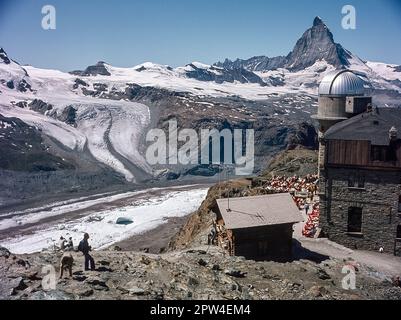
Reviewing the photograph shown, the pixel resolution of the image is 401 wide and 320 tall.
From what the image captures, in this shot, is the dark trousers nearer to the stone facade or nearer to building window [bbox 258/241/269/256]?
building window [bbox 258/241/269/256]

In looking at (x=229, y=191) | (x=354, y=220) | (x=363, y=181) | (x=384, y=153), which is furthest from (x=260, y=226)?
(x=229, y=191)

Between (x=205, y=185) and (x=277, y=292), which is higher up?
(x=277, y=292)

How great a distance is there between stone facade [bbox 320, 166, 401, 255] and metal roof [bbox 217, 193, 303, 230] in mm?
4910

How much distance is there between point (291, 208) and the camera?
23.8m

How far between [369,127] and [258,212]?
9119 millimetres

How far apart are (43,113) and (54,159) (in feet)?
213

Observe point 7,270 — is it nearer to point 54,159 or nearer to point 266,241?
point 266,241

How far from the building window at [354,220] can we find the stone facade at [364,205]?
0.19m

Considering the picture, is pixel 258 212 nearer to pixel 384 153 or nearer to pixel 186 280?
pixel 186 280

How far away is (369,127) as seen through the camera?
27672mm

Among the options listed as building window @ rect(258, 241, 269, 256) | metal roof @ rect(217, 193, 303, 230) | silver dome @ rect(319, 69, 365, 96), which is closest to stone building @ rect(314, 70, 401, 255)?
silver dome @ rect(319, 69, 365, 96)

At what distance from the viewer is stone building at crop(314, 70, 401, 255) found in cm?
2645

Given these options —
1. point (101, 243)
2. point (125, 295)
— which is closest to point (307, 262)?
point (125, 295)

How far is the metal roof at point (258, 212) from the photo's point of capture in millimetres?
22625
